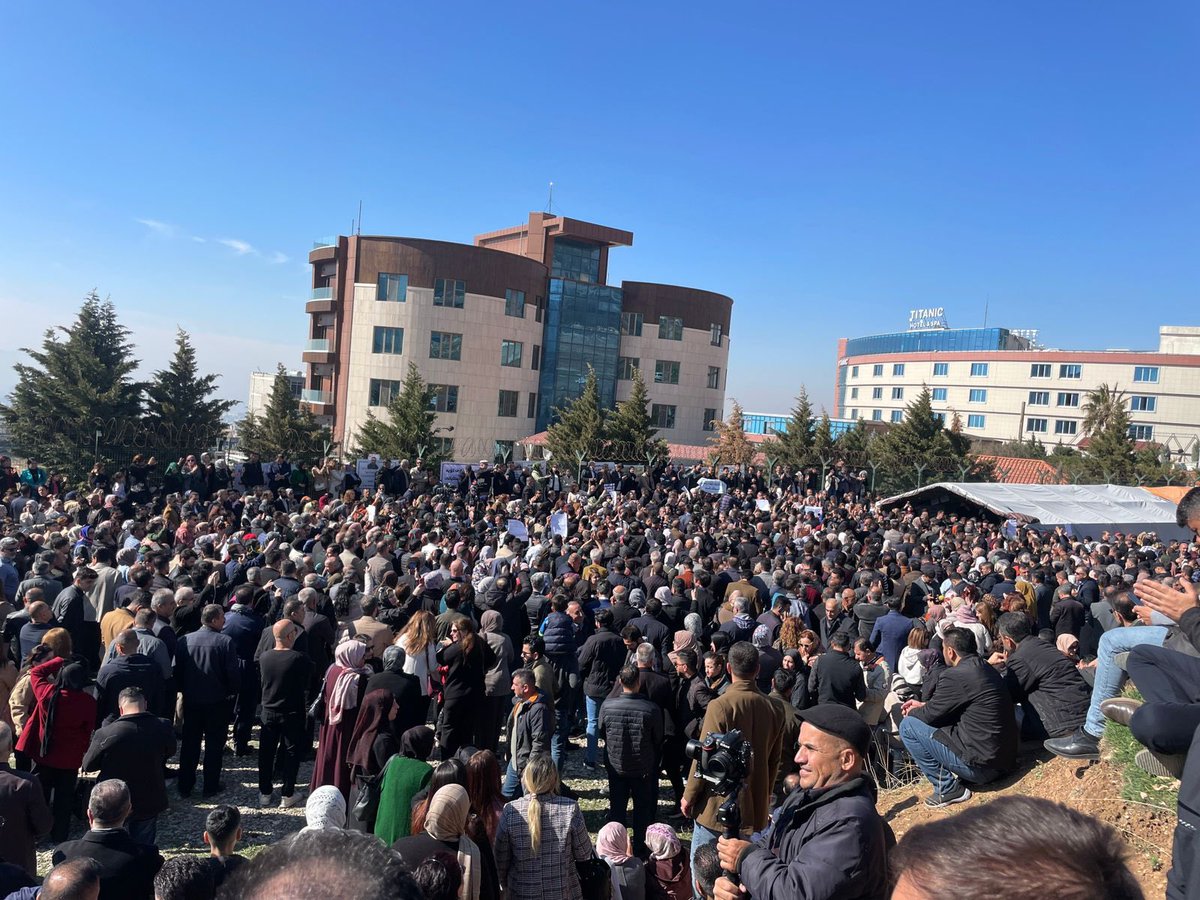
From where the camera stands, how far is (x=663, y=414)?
59906 millimetres

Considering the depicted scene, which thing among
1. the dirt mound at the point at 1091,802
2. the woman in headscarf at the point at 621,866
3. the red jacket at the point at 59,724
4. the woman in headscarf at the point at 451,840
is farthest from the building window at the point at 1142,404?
the red jacket at the point at 59,724

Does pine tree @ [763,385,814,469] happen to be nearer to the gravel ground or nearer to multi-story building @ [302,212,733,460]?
multi-story building @ [302,212,733,460]

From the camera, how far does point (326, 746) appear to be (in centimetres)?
641

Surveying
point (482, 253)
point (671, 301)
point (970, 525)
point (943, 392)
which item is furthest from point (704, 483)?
point (943, 392)

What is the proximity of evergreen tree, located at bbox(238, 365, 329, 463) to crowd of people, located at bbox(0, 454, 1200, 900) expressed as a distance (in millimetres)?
23575

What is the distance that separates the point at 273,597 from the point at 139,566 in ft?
4.78

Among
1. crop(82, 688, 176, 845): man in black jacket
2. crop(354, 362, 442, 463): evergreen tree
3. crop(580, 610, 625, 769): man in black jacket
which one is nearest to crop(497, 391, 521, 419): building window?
crop(354, 362, 442, 463): evergreen tree

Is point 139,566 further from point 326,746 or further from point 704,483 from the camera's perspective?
point 704,483

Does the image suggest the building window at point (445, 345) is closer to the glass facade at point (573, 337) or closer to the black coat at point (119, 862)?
the glass facade at point (573, 337)

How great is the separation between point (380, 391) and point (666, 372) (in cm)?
2114

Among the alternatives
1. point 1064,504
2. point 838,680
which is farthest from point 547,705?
point 1064,504

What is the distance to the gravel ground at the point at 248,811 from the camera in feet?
21.1

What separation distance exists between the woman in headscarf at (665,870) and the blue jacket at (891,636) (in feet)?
15.5

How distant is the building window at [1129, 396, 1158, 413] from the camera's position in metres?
73.2
